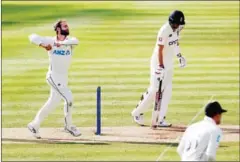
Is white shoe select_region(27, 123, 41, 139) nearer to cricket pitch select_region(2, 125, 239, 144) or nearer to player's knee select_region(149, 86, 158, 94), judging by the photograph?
cricket pitch select_region(2, 125, 239, 144)

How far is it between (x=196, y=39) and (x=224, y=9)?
37.3 feet

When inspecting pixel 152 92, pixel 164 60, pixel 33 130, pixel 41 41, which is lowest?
pixel 33 130

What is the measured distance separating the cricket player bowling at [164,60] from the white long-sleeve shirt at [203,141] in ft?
17.3

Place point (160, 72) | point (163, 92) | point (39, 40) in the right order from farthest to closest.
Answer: point (163, 92), point (160, 72), point (39, 40)

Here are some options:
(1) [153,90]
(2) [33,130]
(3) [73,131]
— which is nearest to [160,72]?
(1) [153,90]

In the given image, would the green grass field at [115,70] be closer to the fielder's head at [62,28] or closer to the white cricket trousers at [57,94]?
the white cricket trousers at [57,94]

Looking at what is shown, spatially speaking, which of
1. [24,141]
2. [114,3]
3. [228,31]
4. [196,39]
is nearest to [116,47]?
[196,39]

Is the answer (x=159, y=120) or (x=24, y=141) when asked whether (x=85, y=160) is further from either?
(x=159, y=120)

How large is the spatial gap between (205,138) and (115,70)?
1316 cm

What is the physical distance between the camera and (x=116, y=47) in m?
29.9

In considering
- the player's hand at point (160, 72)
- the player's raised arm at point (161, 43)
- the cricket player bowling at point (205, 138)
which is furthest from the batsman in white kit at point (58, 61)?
the cricket player bowling at point (205, 138)

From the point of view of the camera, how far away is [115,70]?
81.6 ft

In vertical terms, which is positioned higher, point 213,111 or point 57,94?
point 213,111

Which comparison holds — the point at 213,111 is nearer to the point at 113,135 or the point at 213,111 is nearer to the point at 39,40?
the point at 39,40
